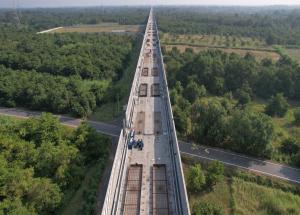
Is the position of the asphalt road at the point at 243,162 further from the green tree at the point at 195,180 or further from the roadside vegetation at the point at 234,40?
the roadside vegetation at the point at 234,40

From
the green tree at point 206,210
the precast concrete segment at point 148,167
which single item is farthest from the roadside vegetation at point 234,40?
the green tree at point 206,210

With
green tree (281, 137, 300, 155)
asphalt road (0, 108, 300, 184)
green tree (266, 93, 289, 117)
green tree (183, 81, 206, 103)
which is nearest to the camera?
asphalt road (0, 108, 300, 184)

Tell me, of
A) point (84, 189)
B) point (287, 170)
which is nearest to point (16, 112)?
point (84, 189)

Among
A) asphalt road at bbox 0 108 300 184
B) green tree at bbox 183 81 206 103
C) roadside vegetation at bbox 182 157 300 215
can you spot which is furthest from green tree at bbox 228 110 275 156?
green tree at bbox 183 81 206 103

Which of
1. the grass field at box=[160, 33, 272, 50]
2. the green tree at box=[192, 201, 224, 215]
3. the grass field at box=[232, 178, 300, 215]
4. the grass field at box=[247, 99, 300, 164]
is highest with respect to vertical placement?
the grass field at box=[160, 33, 272, 50]

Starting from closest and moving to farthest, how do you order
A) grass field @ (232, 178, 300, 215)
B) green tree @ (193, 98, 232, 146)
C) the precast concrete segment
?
the precast concrete segment
grass field @ (232, 178, 300, 215)
green tree @ (193, 98, 232, 146)

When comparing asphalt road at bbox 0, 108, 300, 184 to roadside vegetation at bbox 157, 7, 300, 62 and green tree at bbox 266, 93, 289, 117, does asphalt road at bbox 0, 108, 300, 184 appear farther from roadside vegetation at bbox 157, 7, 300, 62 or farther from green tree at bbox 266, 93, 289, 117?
roadside vegetation at bbox 157, 7, 300, 62
